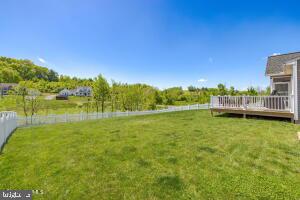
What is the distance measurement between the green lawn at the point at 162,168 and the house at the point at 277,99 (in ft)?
10.8

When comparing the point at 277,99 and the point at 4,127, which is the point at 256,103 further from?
the point at 4,127

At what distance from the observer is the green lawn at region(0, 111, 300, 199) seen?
3068mm

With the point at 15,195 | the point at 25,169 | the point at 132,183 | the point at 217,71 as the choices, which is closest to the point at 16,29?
the point at 25,169

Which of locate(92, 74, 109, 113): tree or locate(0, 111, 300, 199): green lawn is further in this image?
locate(92, 74, 109, 113): tree

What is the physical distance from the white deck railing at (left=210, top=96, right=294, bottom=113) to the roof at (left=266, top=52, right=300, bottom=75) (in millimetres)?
3427

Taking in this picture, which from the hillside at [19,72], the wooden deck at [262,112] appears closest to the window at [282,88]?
the wooden deck at [262,112]

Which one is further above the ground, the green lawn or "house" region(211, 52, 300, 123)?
"house" region(211, 52, 300, 123)

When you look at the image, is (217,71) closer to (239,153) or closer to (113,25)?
(113,25)

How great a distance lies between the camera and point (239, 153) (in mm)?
4672

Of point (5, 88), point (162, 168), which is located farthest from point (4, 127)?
point (5, 88)

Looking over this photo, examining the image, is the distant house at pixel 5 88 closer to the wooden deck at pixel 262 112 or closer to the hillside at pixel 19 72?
the hillside at pixel 19 72

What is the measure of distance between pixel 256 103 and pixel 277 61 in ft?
16.8

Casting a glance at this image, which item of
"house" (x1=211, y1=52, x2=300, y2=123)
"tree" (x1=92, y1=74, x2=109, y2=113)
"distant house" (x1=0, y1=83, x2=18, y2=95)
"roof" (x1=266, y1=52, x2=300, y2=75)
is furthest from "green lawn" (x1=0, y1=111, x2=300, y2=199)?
"distant house" (x1=0, y1=83, x2=18, y2=95)

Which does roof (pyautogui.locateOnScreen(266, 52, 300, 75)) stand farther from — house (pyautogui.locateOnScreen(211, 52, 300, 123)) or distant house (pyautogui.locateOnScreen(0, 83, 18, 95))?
distant house (pyautogui.locateOnScreen(0, 83, 18, 95))
